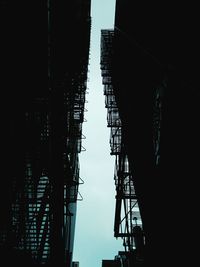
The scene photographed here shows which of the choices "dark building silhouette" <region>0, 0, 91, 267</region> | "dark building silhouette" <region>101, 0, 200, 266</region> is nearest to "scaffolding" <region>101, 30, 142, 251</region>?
"dark building silhouette" <region>101, 0, 200, 266</region>

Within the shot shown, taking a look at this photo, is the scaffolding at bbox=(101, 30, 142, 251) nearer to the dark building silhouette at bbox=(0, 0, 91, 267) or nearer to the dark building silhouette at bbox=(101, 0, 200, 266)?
the dark building silhouette at bbox=(101, 0, 200, 266)

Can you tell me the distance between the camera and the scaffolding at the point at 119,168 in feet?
34.3

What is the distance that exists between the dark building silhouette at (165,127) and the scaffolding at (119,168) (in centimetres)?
14

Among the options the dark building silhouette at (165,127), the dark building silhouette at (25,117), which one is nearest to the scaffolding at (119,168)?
the dark building silhouette at (165,127)

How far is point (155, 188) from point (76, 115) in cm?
825

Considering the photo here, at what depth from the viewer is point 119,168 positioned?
35.7ft

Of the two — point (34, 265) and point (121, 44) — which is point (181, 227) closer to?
point (34, 265)

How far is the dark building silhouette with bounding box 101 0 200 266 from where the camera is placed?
4.94 m

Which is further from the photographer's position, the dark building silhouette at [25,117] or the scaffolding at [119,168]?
the scaffolding at [119,168]

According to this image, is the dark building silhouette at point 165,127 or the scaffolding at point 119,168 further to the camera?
the scaffolding at point 119,168

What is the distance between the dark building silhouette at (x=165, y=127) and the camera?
4.94m

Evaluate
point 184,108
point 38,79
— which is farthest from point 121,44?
point 184,108

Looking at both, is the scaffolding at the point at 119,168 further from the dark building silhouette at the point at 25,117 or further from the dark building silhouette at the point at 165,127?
the dark building silhouette at the point at 25,117

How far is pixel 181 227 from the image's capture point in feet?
17.5
